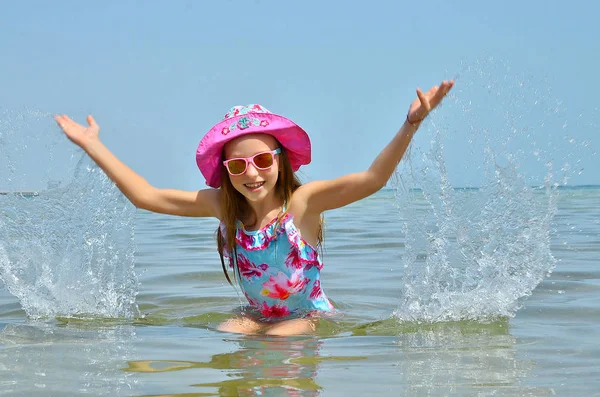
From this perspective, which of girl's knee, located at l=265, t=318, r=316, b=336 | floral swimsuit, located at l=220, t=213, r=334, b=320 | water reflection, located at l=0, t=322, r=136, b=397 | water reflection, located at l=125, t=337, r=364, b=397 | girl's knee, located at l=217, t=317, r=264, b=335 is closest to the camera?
water reflection, located at l=125, t=337, r=364, b=397

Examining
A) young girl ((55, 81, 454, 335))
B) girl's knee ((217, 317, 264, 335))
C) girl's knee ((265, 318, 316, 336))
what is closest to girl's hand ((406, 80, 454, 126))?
young girl ((55, 81, 454, 335))

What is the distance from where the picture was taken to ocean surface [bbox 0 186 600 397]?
119 inches

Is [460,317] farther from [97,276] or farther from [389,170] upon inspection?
[97,276]

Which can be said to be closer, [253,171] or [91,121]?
[253,171]

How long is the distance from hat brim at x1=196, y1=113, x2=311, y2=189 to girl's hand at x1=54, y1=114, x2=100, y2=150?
0.63 m

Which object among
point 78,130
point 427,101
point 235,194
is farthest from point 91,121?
point 427,101

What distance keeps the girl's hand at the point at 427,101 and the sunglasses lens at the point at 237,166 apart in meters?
0.90

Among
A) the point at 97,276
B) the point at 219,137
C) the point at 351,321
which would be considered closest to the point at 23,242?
the point at 97,276

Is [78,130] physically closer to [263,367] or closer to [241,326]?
[241,326]

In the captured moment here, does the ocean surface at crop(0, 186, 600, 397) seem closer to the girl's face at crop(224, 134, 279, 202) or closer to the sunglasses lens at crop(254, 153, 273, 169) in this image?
the girl's face at crop(224, 134, 279, 202)

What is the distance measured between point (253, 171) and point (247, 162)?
57 millimetres

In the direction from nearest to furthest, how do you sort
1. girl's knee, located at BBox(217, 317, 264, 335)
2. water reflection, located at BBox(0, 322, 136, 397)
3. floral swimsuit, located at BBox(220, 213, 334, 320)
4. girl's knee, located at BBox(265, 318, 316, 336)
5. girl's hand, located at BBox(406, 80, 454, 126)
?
water reflection, located at BBox(0, 322, 136, 397)
girl's hand, located at BBox(406, 80, 454, 126)
girl's knee, located at BBox(265, 318, 316, 336)
girl's knee, located at BBox(217, 317, 264, 335)
floral swimsuit, located at BBox(220, 213, 334, 320)

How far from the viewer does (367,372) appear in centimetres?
318

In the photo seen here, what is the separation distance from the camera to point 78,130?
486cm
